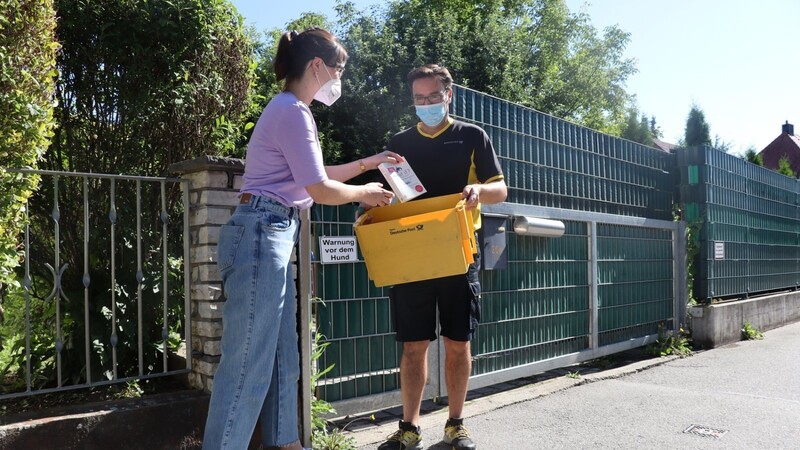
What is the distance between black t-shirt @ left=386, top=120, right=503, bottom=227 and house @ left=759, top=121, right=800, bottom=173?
148 feet

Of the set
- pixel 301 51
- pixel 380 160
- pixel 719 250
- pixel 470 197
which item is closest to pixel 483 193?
pixel 470 197

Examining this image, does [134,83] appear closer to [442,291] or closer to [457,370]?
[442,291]

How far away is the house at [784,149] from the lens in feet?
139

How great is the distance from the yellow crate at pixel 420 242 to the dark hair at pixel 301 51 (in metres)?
0.90

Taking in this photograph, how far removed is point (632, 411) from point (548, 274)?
163 centimetres

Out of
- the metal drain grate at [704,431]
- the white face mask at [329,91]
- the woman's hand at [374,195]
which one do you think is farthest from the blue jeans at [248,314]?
the metal drain grate at [704,431]

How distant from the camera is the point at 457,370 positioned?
11.6ft

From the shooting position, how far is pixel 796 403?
187 inches

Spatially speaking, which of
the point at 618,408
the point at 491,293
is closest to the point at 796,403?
the point at 618,408

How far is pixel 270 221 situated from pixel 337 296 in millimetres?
1798

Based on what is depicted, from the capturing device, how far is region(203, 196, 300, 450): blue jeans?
2328 mm

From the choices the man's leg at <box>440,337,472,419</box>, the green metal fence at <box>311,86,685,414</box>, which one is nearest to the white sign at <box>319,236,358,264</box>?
the green metal fence at <box>311,86,685,414</box>

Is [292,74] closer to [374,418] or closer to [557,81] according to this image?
[374,418]

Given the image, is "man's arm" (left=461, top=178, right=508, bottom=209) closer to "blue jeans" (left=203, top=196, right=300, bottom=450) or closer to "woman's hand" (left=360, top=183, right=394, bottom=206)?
"woman's hand" (left=360, top=183, right=394, bottom=206)
